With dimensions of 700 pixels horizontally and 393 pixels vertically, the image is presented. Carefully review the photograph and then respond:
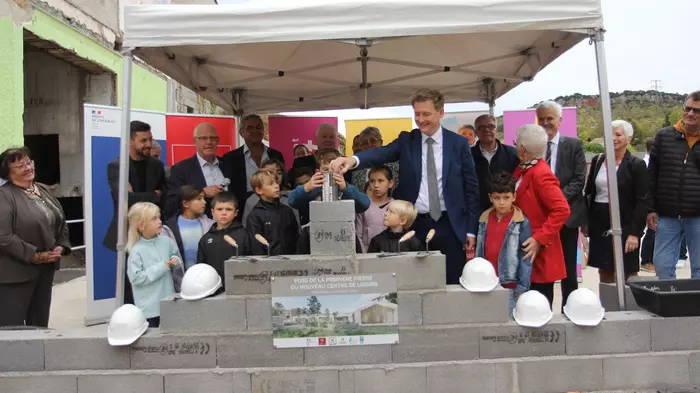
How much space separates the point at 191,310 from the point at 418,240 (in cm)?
157

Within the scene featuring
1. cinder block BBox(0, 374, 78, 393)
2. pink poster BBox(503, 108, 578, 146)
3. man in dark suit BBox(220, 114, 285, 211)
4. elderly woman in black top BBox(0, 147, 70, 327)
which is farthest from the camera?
pink poster BBox(503, 108, 578, 146)

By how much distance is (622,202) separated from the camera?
466 cm

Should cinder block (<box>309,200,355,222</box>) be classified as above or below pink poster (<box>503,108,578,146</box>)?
below

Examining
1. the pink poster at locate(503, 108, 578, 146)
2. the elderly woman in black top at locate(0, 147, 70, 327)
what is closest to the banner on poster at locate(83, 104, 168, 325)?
→ the elderly woman in black top at locate(0, 147, 70, 327)

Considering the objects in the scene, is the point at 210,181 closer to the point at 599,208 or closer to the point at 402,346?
the point at 402,346

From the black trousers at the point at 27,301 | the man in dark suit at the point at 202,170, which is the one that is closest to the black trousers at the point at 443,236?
the man in dark suit at the point at 202,170

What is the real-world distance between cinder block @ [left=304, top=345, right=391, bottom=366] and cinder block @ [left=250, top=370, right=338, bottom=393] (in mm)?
72

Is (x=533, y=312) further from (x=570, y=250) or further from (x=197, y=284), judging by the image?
(x=197, y=284)

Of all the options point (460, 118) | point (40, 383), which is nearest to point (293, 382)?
point (40, 383)

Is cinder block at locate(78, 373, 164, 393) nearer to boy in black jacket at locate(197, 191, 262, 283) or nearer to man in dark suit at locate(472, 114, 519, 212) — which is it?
boy in black jacket at locate(197, 191, 262, 283)

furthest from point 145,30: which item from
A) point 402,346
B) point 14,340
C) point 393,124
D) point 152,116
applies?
point 393,124

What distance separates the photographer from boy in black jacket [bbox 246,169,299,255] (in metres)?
3.86

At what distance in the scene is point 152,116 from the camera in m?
6.40

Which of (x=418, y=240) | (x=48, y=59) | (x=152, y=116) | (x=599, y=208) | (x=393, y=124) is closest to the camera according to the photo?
(x=418, y=240)
